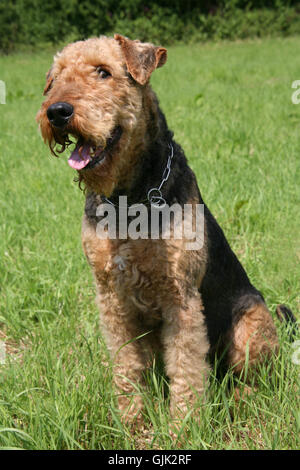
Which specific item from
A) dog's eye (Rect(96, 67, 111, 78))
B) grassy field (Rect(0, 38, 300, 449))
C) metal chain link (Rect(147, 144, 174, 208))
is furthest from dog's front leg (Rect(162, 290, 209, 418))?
dog's eye (Rect(96, 67, 111, 78))

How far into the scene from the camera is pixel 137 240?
2.37 meters

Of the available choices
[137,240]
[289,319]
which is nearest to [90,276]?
[137,240]

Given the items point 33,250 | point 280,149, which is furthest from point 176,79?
point 33,250

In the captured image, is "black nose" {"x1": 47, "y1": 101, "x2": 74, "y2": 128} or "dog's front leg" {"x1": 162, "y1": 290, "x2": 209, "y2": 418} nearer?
"black nose" {"x1": 47, "y1": 101, "x2": 74, "y2": 128}

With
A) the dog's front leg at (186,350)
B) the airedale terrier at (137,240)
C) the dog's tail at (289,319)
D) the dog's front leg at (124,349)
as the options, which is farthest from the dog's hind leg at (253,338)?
the dog's front leg at (124,349)

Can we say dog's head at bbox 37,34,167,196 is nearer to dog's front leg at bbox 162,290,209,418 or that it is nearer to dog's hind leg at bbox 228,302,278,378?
dog's front leg at bbox 162,290,209,418

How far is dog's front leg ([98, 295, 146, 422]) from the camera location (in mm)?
2566

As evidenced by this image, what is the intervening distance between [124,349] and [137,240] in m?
0.72

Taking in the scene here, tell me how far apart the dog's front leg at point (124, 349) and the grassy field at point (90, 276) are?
86mm

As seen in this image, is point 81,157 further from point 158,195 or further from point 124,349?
point 124,349

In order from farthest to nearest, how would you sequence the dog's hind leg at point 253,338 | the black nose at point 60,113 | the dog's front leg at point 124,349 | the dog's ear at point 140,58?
the dog's hind leg at point 253,338 < the dog's front leg at point 124,349 < the dog's ear at point 140,58 < the black nose at point 60,113

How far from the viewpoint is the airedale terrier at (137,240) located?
2227mm

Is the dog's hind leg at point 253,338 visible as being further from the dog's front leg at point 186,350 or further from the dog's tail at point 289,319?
the dog's front leg at point 186,350

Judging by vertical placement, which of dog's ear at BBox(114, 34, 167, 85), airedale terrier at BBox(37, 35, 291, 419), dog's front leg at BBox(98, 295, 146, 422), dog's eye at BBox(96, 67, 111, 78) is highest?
dog's ear at BBox(114, 34, 167, 85)
